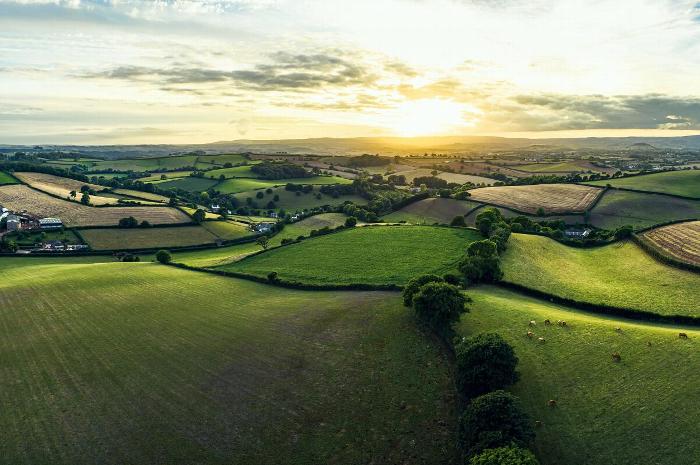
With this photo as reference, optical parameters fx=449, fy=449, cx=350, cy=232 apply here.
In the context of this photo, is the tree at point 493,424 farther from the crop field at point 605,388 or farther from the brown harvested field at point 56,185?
the brown harvested field at point 56,185

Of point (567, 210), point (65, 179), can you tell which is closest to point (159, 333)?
point (567, 210)

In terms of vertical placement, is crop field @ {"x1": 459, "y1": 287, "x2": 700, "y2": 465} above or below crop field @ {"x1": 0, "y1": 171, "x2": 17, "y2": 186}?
below

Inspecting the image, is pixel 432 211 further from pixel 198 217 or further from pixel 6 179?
pixel 6 179

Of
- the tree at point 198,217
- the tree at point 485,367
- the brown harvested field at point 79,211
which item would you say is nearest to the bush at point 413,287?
the tree at point 485,367

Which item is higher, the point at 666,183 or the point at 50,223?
the point at 666,183

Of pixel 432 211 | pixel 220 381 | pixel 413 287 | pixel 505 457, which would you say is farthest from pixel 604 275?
pixel 432 211

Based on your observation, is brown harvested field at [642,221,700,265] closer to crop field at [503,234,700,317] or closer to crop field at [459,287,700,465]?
crop field at [503,234,700,317]

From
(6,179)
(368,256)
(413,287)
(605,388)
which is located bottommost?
(605,388)

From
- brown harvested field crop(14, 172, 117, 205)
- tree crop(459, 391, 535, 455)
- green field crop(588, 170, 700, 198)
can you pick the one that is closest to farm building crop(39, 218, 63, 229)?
brown harvested field crop(14, 172, 117, 205)
